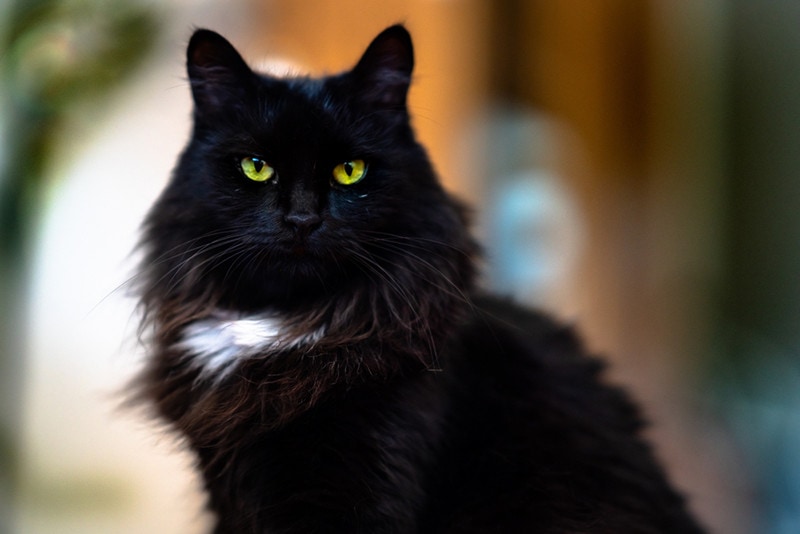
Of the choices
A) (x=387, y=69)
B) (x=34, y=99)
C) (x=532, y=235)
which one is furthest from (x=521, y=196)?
(x=34, y=99)

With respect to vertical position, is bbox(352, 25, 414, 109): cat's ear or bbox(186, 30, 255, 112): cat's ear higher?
bbox(352, 25, 414, 109): cat's ear

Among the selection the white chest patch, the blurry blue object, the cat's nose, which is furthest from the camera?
the blurry blue object

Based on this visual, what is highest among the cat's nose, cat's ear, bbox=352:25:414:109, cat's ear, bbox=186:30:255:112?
cat's ear, bbox=352:25:414:109

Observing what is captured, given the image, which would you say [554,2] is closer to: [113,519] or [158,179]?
[158,179]

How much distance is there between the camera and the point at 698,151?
1935 millimetres

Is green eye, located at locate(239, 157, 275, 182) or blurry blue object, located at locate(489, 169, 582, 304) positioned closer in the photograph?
green eye, located at locate(239, 157, 275, 182)

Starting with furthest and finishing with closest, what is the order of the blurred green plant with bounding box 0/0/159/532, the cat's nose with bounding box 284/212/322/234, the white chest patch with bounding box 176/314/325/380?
1. the blurred green plant with bounding box 0/0/159/532
2. the white chest patch with bounding box 176/314/325/380
3. the cat's nose with bounding box 284/212/322/234

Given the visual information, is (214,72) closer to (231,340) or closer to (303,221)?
(303,221)

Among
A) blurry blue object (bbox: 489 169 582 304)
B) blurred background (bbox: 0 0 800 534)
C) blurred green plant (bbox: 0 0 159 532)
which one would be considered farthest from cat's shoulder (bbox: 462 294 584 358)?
blurred green plant (bbox: 0 0 159 532)

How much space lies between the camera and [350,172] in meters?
1.15

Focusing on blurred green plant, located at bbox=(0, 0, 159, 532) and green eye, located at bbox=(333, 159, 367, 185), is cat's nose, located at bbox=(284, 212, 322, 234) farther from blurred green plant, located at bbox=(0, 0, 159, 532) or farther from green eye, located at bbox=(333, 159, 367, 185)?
blurred green plant, located at bbox=(0, 0, 159, 532)

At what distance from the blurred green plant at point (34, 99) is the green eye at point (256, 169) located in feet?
1.48

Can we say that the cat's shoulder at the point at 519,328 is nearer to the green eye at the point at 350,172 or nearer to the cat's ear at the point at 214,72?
the green eye at the point at 350,172

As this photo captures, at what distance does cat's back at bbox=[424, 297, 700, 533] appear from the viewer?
3.89 feet
